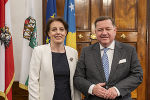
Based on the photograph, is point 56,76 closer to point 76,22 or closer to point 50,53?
point 50,53

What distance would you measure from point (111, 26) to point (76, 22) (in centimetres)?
143

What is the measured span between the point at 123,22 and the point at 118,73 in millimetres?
1695

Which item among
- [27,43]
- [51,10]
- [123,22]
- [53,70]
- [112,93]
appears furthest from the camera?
[123,22]

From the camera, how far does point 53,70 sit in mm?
1870

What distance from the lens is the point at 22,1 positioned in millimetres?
3199

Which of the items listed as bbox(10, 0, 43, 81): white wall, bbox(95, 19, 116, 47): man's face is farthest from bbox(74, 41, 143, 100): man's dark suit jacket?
bbox(10, 0, 43, 81): white wall

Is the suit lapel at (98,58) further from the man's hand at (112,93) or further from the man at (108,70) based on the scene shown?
the man's hand at (112,93)

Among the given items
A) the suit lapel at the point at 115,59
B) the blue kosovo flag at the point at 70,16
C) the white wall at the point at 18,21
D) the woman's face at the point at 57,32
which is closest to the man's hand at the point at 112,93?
the suit lapel at the point at 115,59

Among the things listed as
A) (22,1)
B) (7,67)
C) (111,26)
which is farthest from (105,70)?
(22,1)

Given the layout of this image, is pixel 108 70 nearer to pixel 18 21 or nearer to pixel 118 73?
pixel 118 73

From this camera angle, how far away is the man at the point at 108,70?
166 centimetres

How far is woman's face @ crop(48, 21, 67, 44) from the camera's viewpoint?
6.23ft

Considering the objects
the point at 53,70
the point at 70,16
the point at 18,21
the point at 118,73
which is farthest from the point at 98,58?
the point at 18,21

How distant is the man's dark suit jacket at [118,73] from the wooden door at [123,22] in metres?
1.36
